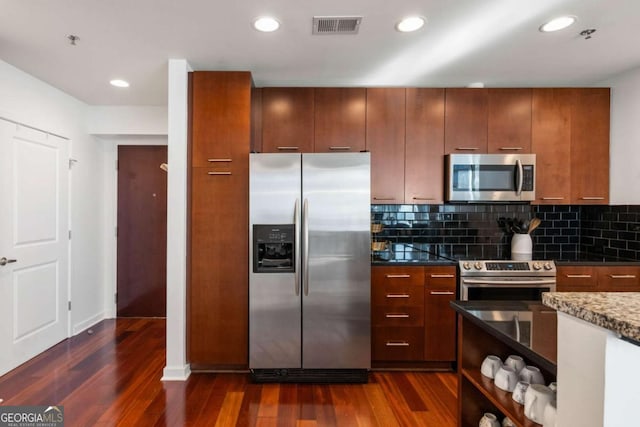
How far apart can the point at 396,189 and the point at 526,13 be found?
1591 millimetres

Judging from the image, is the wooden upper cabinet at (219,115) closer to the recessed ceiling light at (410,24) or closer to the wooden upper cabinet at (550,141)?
the recessed ceiling light at (410,24)

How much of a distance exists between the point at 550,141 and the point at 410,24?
75.8 inches

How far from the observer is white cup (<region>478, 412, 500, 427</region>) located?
1397 millimetres

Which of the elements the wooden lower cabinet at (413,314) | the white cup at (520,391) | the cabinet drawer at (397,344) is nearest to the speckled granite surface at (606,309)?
the white cup at (520,391)

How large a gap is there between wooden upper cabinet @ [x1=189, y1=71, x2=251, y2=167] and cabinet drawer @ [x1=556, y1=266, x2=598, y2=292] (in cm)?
286

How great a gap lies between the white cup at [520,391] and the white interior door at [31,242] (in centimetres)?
364

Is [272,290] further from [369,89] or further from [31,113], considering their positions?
[31,113]

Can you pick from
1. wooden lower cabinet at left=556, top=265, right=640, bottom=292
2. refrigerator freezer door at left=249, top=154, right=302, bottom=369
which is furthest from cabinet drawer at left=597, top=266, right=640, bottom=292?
refrigerator freezer door at left=249, top=154, right=302, bottom=369

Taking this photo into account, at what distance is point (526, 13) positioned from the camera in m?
2.08

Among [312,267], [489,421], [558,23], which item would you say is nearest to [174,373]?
[312,267]

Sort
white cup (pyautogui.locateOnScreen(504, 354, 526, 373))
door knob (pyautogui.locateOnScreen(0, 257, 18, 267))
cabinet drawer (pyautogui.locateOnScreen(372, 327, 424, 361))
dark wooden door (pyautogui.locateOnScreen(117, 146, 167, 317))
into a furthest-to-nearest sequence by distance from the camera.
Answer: dark wooden door (pyautogui.locateOnScreen(117, 146, 167, 317)), cabinet drawer (pyautogui.locateOnScreen(372, 327, 424, 361)), door knob (pyautogui.locateOnScreen(0, 257, 18, 267)), white cup (pyautogui.locateOnScreen(504, 354, 526, 373))

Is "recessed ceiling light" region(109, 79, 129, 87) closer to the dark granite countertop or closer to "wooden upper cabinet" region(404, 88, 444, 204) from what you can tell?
"wooden upper cabinet" region(404, 88, 444, 204)

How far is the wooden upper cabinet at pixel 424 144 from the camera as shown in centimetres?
318

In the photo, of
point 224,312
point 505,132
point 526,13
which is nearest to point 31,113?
point 224,312
